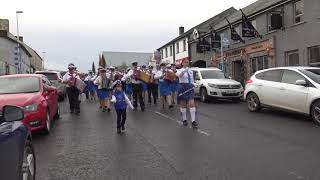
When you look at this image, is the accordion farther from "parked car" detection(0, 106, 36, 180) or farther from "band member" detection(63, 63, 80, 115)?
"parked car" detection(0, 106, 36, 180)

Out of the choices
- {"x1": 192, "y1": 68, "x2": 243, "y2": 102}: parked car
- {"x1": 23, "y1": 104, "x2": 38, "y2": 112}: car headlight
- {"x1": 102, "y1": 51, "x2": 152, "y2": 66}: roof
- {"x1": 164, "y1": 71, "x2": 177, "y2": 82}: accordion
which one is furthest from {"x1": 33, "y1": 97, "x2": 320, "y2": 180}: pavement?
{"x1": 102, "y1": 51, "x2": 152, "y2": 66}: roof

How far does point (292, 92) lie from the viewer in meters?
12.8

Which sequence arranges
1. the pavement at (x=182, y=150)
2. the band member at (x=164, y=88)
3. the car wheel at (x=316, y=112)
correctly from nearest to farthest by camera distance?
the pavement at (x=182, y=150), the car wheel at (x=316, y=112), the band member at (x=164, y=88)

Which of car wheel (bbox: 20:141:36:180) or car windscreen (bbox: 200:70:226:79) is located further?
car windscreen (bbox: 200:70:226:79)

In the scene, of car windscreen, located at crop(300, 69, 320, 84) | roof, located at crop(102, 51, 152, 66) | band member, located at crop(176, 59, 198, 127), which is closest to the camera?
band member, located at crop(176, 59, 198, 127)

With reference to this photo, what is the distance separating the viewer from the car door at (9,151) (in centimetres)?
423

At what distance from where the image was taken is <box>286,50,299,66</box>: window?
81.5 ft

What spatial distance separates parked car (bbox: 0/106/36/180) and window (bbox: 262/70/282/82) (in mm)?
10073

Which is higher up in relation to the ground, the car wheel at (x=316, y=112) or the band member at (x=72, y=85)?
the band member at (x=72, y=85)

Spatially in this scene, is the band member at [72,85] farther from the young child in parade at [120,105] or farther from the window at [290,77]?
the window at [290,77]

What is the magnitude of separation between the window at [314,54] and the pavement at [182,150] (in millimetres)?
10792

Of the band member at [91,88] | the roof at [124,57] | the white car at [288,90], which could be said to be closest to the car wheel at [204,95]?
the white car at [288,90]

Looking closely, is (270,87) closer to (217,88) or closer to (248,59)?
A: (217,88)

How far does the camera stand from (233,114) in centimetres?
1465
